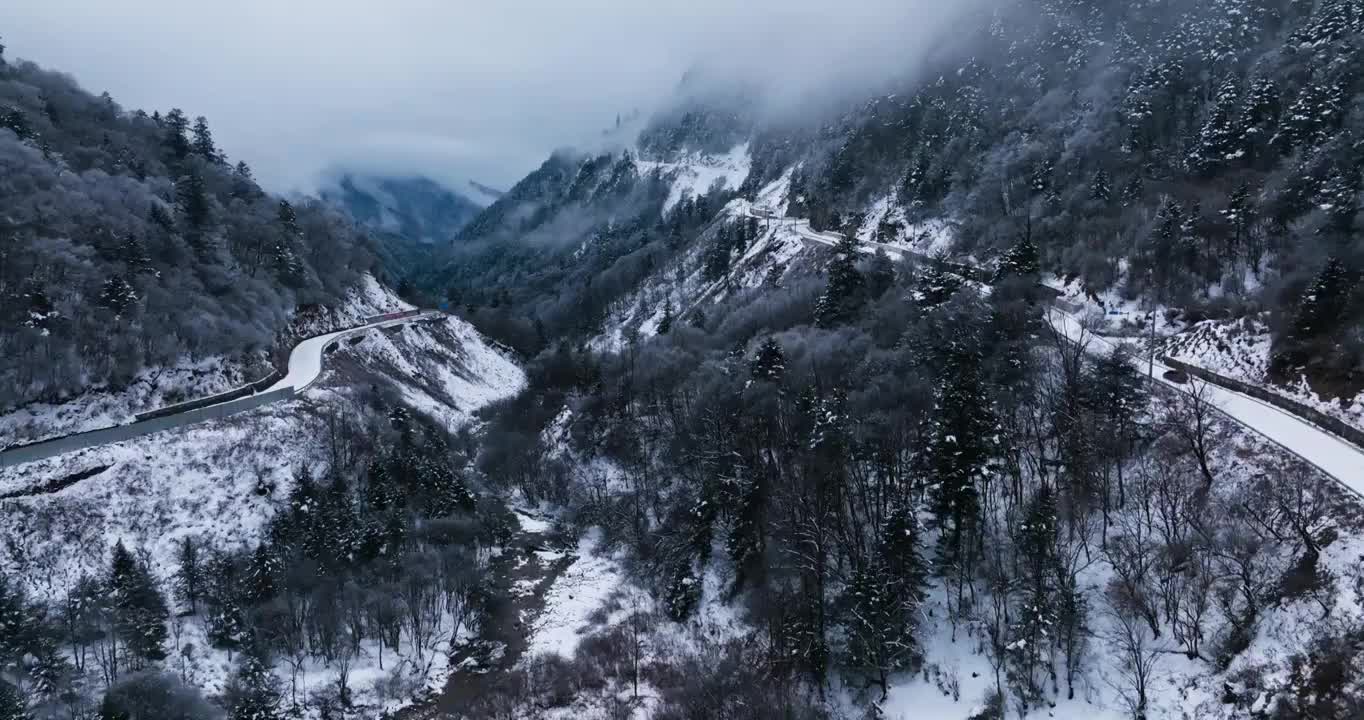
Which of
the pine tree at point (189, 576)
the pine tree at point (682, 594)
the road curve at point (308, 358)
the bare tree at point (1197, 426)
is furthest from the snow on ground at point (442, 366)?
the bare tree at point (1197, 426)

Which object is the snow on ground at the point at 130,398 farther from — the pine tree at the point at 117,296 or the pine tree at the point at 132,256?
the pine tree at the point at 132,256

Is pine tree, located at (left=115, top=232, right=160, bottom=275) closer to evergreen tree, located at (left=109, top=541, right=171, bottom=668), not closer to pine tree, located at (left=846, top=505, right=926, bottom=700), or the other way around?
evergreen tree, located at (left=109, top=541, right=171, bottom=668)

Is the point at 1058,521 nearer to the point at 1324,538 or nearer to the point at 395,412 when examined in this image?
the point at 1324,538

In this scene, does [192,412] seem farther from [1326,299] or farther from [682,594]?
[1326,299]

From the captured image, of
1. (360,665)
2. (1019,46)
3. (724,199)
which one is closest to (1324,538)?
(360,665)

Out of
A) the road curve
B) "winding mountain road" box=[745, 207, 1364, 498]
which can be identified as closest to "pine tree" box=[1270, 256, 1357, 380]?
"winding mountain road" box=[745, 207, 1364, 498]

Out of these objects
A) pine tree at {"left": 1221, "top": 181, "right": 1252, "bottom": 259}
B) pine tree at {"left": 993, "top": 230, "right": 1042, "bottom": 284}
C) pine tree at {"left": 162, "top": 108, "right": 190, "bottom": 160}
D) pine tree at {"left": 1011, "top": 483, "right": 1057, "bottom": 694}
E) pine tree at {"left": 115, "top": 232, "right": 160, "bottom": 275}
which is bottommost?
pine tree at {"left": 1011, "top": 483, "right": 1057, "bottom": 694}

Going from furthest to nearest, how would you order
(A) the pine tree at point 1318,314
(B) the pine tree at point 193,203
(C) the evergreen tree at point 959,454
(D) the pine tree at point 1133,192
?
(B) the pine tree at point 193,203
(D) the pine tree at point 1133,192
(C) the evergreen tree at point 959,454
(A) the pine tree at point 1318,314
